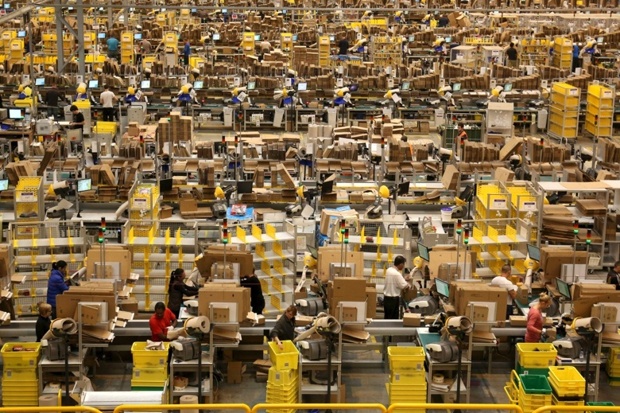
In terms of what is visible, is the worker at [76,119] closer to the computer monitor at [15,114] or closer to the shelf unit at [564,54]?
the computer monitor at [15,114]

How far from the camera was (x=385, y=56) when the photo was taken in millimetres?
34375

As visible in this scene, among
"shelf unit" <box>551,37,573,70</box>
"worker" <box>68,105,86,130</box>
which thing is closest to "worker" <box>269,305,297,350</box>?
"worker" <box>68,105,86,130</box>

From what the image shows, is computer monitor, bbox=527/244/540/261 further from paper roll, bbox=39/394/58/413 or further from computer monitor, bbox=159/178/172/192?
paper roll, bbox=39/394/58/413

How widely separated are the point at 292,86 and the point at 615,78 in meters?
8.69

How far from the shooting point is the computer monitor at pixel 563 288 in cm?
1402

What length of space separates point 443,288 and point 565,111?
510 inches

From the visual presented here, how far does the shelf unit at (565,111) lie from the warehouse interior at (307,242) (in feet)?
0.18

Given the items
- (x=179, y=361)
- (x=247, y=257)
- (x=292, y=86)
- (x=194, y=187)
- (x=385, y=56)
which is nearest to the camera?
(x=179, y=361)

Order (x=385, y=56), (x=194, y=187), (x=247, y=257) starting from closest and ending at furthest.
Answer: (x=247, y=257), (x=194, y=187), (x=385, y=56)

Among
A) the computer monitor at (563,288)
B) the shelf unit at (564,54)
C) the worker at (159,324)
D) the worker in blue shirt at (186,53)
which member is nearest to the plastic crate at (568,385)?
the computer monitor at (563,288)

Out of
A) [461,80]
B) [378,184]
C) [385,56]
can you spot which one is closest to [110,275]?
[378,184]

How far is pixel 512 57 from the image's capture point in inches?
1326

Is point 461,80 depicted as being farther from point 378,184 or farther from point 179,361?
point 179,361

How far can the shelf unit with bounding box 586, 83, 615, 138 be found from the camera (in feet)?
84.5
